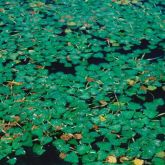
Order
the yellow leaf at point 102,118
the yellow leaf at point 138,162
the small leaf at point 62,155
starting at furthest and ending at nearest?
the yellow leaf at point 102,118, the small leaf at point 62,155, the yellow leaf at point 138,162

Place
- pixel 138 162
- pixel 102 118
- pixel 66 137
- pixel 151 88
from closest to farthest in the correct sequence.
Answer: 1. pixel 138 162
2. pixel 66 137
3. pixel 102 118
4. pixel 151 88

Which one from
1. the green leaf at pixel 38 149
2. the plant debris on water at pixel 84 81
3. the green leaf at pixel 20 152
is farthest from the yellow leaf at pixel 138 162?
the green leaf at pixel 20 152

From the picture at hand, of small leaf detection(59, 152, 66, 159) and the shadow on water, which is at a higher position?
small leaf detection(59, 152, 66, 159)

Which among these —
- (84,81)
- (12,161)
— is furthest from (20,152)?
(84,81)

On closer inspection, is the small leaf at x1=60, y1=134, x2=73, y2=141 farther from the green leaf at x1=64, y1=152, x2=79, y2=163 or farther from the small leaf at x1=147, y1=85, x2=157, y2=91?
the small leaf at x1=147, y1=85, x2=157, y2=91

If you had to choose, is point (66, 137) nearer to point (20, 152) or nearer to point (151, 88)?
point (20, 152)

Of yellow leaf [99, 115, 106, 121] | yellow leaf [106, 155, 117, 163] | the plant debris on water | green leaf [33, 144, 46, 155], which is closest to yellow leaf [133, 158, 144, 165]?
the plant debris on water

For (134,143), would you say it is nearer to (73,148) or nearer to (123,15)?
(73,148)

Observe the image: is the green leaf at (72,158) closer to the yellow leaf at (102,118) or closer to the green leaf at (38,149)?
the green leaf at (38,149)
